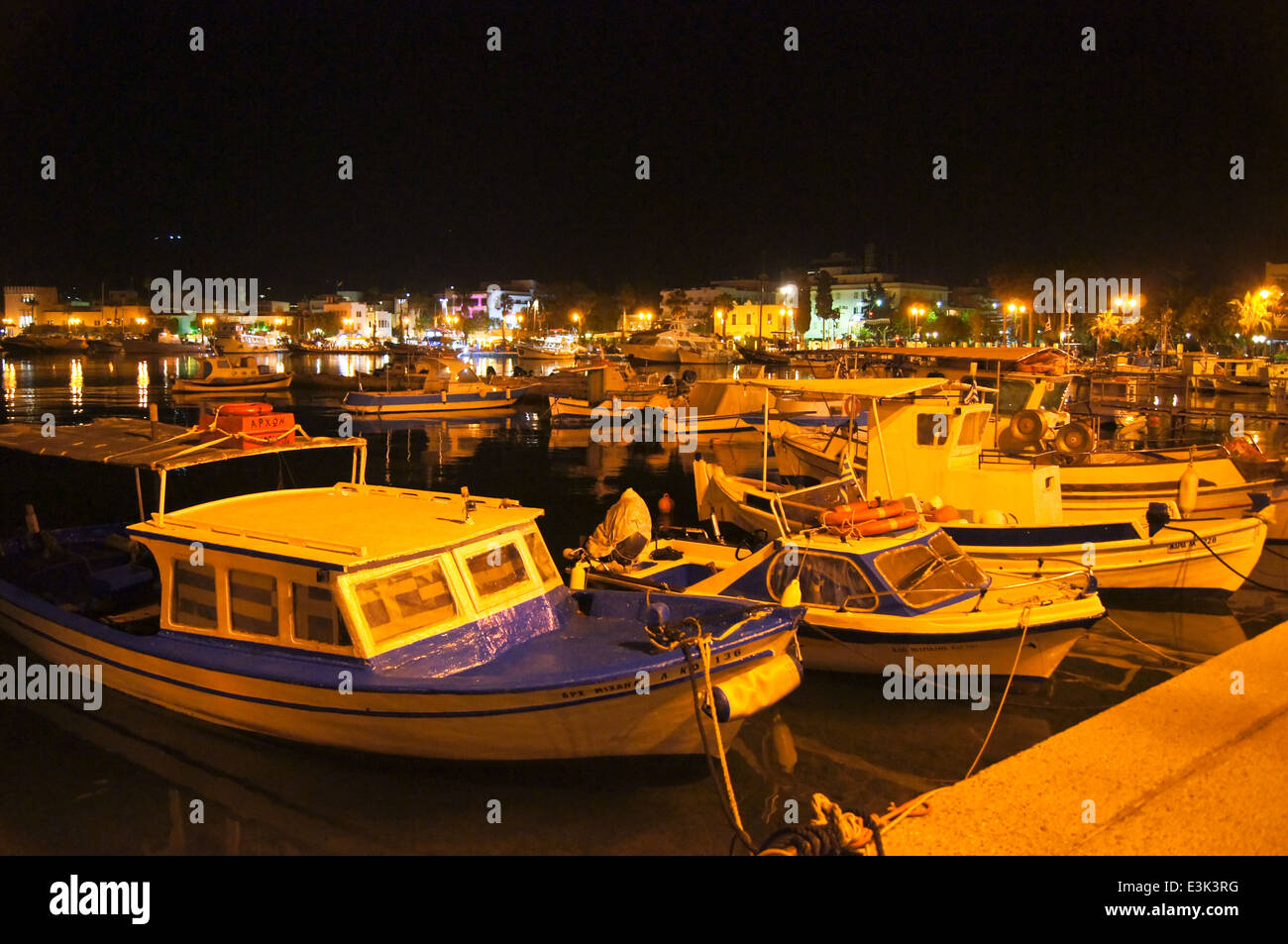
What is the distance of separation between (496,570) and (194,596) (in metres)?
3.06

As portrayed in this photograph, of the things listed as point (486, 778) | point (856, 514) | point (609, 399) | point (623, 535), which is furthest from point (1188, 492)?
point (609, 399)

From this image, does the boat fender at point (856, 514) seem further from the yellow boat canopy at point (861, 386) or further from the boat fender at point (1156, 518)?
the boat fender at point (1156, 518)

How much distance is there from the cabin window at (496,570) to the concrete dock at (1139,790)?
195 inches

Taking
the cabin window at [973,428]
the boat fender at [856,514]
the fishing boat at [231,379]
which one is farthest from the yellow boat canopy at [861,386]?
the fishing boat at [231,379]

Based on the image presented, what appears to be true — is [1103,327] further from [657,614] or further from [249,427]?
[249,427]

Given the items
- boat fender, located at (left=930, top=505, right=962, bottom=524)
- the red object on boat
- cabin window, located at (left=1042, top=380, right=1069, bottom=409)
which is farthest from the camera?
cabin window, located at (left=1042, top=380, right=1069, bottom=409)

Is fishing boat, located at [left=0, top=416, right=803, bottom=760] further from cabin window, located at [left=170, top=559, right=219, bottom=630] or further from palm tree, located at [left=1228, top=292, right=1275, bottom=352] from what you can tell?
palm tree, located at [left=1228, top=292, right=1275, bottom=352]

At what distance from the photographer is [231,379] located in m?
60.1

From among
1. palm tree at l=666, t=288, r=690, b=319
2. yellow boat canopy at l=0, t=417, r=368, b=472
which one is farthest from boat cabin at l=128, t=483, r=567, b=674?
palm tree at l=666, t=288, r=690, b=319

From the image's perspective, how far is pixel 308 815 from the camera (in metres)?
8.24

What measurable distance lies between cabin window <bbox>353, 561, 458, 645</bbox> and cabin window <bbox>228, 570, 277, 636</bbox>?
1040 millimetres

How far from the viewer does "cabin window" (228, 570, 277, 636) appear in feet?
28.4

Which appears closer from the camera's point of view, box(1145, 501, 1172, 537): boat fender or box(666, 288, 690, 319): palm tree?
box(1145, 501, 1172, 537): boat fender
